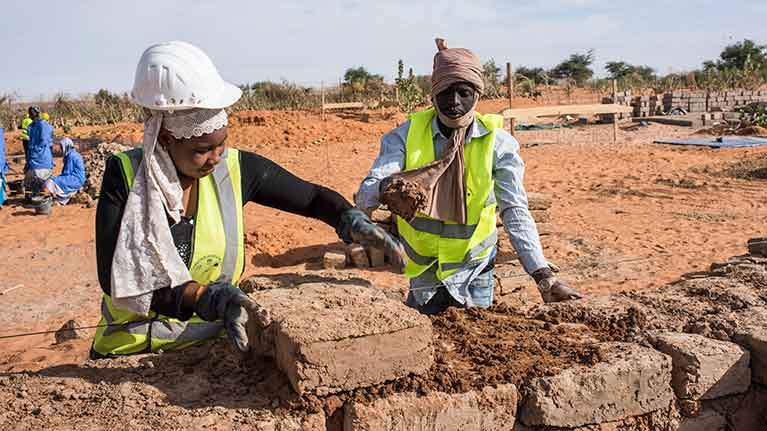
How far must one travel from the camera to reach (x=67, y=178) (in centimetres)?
1207

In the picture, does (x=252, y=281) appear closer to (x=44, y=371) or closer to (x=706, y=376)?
(x=44, y=371)

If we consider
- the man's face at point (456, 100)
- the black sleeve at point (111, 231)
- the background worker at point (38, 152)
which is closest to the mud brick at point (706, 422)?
the man's face at point (456, 100)

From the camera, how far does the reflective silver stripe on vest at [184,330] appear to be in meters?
2.36

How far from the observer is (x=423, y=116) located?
3.29m

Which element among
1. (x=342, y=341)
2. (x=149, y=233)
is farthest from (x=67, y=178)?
(x=342, y=341)

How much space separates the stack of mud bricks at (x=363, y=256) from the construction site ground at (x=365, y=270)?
147 mm

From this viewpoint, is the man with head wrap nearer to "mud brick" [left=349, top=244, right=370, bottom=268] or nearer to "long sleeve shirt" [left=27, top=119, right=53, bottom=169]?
"mud brick" [left=349, top=244, right=370, bottom=268]

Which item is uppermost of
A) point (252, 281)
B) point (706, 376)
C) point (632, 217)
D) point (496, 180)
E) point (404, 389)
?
point (496, 180)

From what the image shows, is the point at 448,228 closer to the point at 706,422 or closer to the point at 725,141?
the point at 706,422

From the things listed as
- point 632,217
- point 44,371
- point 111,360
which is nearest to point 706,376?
point 111,360

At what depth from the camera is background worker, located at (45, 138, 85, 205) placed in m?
11.9

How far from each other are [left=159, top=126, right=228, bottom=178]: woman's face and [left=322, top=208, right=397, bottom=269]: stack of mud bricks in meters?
5.72

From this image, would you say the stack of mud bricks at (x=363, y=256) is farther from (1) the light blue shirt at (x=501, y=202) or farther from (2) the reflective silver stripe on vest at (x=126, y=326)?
(2) the reflective silver stripe on vest at (x=126, y=326)

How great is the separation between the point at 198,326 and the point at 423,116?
4.75 ft
